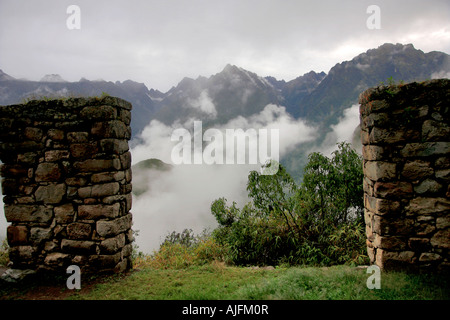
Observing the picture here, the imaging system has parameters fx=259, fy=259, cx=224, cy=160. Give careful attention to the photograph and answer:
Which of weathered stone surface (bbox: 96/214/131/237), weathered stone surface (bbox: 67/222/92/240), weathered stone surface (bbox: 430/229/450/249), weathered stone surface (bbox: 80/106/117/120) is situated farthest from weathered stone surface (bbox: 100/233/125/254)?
weathered stone surface (bbox: 430/229/450/249)

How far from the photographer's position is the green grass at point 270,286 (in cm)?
362

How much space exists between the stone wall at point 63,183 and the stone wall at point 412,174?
4667mm

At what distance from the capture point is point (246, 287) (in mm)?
4062

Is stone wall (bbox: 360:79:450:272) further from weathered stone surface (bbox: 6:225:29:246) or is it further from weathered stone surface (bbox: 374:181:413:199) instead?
weathered stone surface (bbox: 6:225:29:246)

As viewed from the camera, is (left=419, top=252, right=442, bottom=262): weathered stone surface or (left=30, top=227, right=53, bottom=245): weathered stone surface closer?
(left=419, top=252, right=442, bottom=262): weathered stone surface

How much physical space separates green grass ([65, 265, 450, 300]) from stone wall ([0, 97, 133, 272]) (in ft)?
2.34

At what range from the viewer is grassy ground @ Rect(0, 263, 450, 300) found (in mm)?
3639

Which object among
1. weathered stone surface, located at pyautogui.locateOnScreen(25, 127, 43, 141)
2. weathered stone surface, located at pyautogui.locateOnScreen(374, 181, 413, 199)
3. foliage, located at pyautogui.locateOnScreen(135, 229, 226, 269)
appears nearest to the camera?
weathered stone surface, located at pyautogui.locateOnScreen(374, 181, 413, 199)

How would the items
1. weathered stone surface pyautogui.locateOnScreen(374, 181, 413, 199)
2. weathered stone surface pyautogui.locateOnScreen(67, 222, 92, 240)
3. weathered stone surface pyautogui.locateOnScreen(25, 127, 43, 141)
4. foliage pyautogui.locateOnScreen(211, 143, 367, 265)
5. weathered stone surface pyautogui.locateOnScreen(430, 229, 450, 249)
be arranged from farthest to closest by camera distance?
foliage pyautogui.locateOnScreen(211, 143, 367, 265), weathered stone surface pyautogui.locateOnScreen(25, 127, 43, 141), weathered stone surface pyautogui.locateOnScreen(67, 222, 92, 240), weathered stone surface pyautogui.locateOnScreen(374, 181, 413, 199), weathered stone surface pyautogui.locateOnScreen(430, 229, 450, 249)

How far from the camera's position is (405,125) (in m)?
4.27

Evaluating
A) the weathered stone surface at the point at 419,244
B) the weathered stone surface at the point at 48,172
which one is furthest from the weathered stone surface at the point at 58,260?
the weathered stone surface at the point at 419,244

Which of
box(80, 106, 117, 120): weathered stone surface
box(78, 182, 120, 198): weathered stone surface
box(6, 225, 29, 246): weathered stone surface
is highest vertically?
box(80, 106, 117, 120): weathered stone surface

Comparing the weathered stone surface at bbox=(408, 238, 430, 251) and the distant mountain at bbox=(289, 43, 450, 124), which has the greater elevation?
the distant mountain at bbox=(289, 43, 450, 124)

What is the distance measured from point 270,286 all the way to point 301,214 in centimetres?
363
